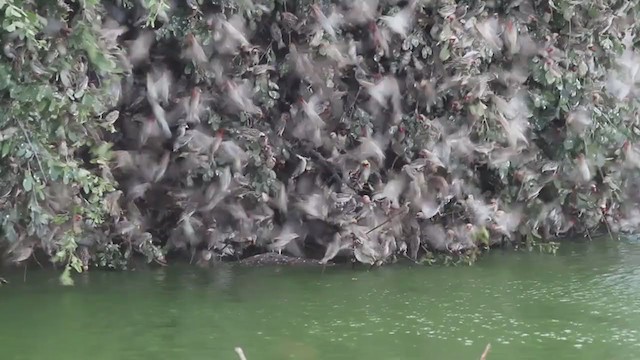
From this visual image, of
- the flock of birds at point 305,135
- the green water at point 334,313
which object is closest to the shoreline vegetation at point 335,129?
the flock of birds at point 305,135

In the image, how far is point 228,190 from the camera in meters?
3.89

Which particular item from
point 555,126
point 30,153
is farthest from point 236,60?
point 555,126

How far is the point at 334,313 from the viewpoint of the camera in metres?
3.27

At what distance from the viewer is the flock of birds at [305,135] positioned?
382cm

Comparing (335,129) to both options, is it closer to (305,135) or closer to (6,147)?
(305,135)

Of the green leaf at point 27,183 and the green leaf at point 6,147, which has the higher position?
the green leaf at point 6,147

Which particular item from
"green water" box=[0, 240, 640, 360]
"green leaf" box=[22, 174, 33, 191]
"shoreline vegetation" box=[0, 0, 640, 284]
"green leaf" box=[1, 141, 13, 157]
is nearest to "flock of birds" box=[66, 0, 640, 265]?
"shoreline vegetation" box=[0, 0, 640, 284]

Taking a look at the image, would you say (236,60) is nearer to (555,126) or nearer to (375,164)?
(375,164)

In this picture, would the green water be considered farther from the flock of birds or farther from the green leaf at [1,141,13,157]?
the green leaf at [1,141,13,157]

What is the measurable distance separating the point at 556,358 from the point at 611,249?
1820 mm

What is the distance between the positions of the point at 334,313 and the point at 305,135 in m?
1.03

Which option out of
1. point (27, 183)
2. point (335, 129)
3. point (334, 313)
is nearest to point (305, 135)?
point (335, 129)

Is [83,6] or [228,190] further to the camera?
[228,190]

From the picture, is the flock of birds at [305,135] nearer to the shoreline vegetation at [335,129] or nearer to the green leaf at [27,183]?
the shoreline vegetation at [335,129]
